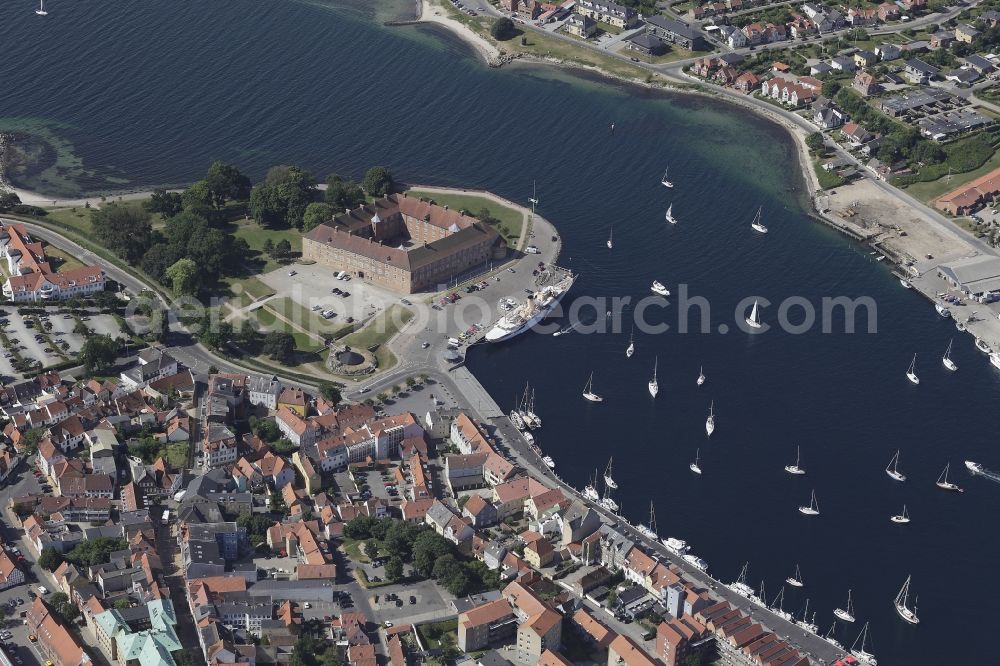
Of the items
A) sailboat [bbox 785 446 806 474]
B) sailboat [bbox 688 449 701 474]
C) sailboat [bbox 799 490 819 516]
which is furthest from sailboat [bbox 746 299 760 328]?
sailboat [bbox 799 490 819 516]

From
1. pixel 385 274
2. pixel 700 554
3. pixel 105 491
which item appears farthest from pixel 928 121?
pixel 105 491

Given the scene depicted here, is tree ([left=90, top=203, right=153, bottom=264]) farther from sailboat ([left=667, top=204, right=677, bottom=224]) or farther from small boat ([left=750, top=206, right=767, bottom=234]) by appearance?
small boat ([left=750, top=206, right=767, bottom=234])

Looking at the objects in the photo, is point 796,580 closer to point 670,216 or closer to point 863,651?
point 863,651

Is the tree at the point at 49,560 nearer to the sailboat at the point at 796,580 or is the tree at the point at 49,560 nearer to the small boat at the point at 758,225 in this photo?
the sailboat at the point at 796,580

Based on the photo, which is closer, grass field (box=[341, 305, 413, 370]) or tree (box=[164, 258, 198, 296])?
grass field (box=[341, 305, 413, 370])

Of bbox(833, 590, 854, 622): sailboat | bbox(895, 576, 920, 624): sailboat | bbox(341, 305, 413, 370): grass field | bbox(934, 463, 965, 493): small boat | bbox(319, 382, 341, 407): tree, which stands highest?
bbox(934, 463, 965, 493): small boat

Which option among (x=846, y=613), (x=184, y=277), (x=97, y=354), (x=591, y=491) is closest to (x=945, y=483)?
(x=846, y=613)
